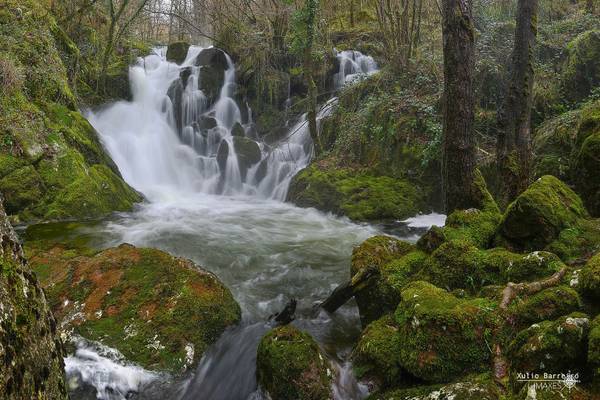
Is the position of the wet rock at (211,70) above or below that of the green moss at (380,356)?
above

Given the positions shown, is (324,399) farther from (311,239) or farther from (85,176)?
(85,176)

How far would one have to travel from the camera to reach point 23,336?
6.54 ft

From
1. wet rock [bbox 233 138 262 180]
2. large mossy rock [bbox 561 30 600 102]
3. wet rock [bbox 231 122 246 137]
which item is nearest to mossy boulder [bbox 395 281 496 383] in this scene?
large mossy rock [bbox 561 30 600 102]

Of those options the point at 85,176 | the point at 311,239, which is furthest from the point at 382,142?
the point at 85,176

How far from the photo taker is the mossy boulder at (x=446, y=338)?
2980 mm

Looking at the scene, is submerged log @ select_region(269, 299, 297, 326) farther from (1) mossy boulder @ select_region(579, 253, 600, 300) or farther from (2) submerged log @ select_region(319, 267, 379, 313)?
(1) mossy boulder @ select_region(579, 253, 600, 300)

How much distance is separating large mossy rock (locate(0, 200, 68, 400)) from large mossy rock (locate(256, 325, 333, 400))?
1.74m

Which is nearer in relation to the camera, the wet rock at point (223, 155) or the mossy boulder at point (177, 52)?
the wet rock at point (223, 155)

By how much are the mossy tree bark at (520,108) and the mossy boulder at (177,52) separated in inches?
673

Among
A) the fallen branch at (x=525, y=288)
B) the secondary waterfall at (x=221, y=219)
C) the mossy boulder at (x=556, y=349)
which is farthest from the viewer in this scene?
the secondary waterfall at (x=221, y=219)

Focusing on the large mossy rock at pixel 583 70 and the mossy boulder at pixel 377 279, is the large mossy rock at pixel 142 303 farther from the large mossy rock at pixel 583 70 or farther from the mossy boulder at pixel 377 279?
the large mossy rock at pixel 583 70

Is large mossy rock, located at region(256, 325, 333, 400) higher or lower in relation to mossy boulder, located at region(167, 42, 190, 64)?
lower

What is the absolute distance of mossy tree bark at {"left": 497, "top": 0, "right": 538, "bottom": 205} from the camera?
20.3 feet

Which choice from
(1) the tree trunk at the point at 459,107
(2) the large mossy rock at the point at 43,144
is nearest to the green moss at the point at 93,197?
(2) the large mossy rock at the point at 43,144
